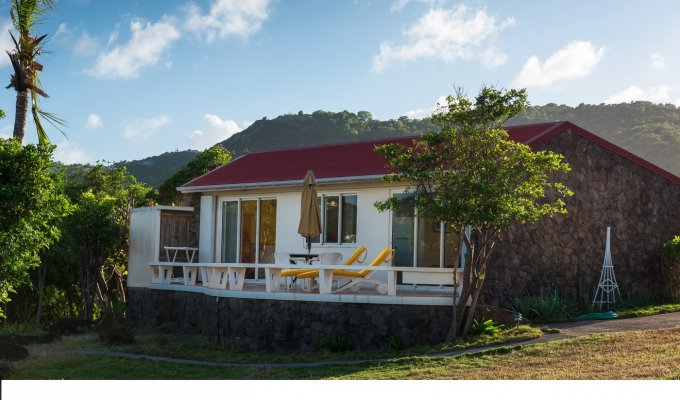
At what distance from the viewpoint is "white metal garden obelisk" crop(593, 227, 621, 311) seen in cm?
1802

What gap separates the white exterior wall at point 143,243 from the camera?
21406mm

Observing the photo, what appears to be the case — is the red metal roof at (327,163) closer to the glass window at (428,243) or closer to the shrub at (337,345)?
the glass window at (428,243)

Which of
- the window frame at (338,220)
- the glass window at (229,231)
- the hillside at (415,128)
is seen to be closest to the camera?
the window frame at (338,220)

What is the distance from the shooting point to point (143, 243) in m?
21.9

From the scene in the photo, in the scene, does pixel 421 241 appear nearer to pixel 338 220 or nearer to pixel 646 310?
pixel 338 220

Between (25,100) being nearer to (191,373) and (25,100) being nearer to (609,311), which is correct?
Result: (191,373)

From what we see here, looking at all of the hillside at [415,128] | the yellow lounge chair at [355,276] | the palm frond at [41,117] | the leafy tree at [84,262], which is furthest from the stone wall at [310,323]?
the hillside at [415,128]

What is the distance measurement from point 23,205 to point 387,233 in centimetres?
745

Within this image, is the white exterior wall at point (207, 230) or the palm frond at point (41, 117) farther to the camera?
the white exterior wall at point (207, 230)

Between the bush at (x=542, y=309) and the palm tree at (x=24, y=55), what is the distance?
38.8 feet

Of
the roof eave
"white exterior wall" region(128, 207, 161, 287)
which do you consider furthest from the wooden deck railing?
"white exterior wall" region(128, 207, 161, 287)

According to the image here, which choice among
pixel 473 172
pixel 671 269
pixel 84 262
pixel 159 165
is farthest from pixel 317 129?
pixel 473 172

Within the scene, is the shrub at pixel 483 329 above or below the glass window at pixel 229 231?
below

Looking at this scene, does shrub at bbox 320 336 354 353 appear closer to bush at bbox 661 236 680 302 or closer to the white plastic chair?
the white plastic chair
